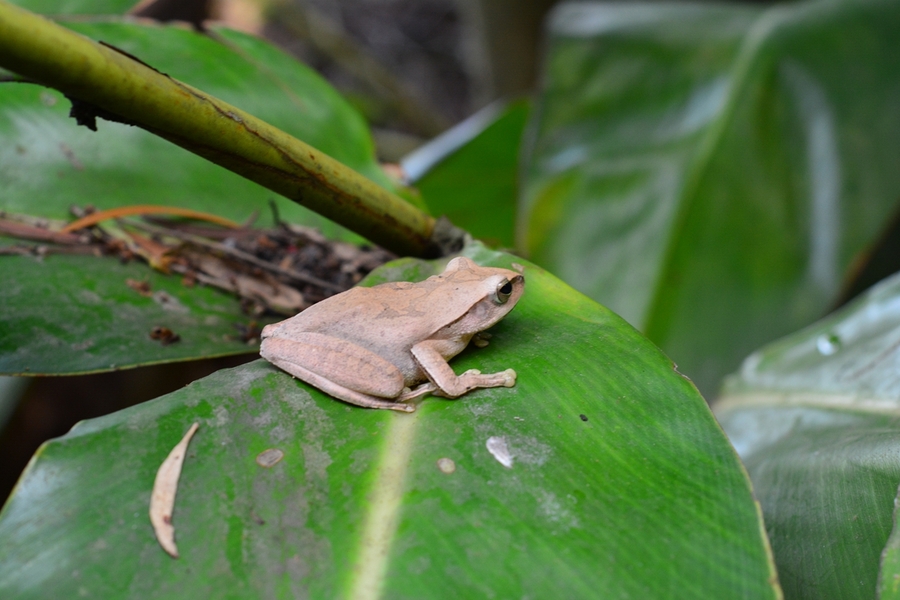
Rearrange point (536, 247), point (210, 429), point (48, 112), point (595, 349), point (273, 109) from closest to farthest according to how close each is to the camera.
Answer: point (210, 429), point (595, 349), point (48, 112), point (273, 109), point (536, 247)

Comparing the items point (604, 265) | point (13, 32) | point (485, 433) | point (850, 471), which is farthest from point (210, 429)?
point (604, 265)

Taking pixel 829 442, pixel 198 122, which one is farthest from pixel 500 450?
pixel 829 442

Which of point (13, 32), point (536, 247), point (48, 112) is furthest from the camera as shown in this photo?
point (536, 247)

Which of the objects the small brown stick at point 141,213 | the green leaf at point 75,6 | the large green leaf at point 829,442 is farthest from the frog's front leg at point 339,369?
the green leaf at point 75,6

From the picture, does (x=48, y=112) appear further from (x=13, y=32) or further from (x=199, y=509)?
(x=199, y=509)

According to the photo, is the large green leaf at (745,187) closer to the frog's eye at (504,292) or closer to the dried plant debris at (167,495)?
the frog's eye at (504,292)

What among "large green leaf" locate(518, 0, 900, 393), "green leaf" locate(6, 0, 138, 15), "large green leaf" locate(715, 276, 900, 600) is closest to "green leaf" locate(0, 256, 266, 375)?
"green leaf" locate(6, 0, 138, 15)

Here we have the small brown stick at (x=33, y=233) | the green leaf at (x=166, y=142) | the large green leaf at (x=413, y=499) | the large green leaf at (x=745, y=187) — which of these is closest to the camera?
the large green leaf at (x=413, y=499)
